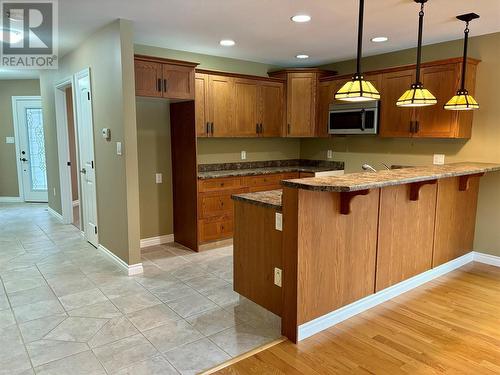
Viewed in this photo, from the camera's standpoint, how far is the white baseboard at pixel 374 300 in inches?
106

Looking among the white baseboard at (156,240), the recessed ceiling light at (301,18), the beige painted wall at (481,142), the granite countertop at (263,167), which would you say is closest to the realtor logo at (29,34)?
the recessed ceiling light at (301,18)

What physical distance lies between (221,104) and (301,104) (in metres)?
1.30

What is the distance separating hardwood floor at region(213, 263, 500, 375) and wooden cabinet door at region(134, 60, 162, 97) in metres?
2.97

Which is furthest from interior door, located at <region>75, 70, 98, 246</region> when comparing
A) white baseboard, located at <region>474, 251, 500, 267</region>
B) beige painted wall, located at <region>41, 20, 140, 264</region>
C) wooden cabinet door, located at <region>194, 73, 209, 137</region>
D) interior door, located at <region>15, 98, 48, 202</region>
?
white baseboard, located at <region>474, 251, 500, 267</region>

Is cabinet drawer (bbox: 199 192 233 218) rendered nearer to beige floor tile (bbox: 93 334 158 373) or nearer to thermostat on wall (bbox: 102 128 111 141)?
thermostat on wall (bbox: 102 128 111 141)

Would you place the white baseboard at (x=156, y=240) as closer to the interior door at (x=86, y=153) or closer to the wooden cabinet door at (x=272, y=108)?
the interior door at (x=86, y=153)

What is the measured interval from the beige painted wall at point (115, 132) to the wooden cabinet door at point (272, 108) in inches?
85.9

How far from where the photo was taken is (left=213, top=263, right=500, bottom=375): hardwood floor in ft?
7.62

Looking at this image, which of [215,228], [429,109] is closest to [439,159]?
[429,109]

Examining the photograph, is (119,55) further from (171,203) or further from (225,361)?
(225,361)

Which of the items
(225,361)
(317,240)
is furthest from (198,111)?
(225,361)

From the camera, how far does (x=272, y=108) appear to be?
546 centimetres

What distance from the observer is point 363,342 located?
2.61 m

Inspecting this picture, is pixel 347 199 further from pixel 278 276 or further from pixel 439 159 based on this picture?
pixel 439 159
